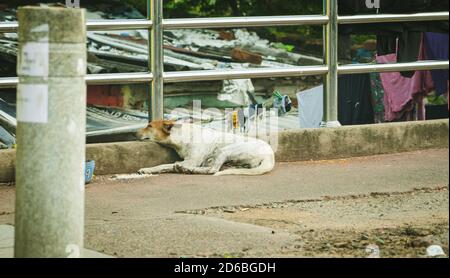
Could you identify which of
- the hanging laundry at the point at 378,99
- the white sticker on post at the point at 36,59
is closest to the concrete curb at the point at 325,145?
the hanging laundry at the point at 378,99

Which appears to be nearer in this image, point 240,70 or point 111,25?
point 111,25

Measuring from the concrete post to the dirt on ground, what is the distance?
1130 millimetres

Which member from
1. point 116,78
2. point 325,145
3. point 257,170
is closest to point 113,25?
point 116,78

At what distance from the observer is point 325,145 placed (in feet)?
28.7

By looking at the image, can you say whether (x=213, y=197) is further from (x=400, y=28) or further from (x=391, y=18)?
(x=400, y=28)

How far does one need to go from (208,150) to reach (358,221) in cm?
253

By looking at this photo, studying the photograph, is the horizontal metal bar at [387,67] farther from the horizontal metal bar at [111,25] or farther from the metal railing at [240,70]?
the horizontal metal bar at [111,25]

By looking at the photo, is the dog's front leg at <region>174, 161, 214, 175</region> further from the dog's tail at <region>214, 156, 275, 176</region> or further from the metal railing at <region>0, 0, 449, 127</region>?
the metal railing at <region>0, 0, 449, 127</region>

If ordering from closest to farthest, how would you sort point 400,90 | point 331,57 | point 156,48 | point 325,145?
point 156,48, point 325,145, point 331,57, point 400,90

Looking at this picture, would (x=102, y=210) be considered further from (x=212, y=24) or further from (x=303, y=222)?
(x=212, y=24)

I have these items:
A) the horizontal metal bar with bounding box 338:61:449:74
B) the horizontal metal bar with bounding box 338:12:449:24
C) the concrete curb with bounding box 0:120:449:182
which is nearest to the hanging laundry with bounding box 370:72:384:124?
the horizontal metal bar with bounding box 338:61:449:74

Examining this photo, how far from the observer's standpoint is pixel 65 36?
447 centimetres

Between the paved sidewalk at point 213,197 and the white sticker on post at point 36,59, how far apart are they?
1296 millimetres

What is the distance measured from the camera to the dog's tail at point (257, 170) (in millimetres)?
8141
